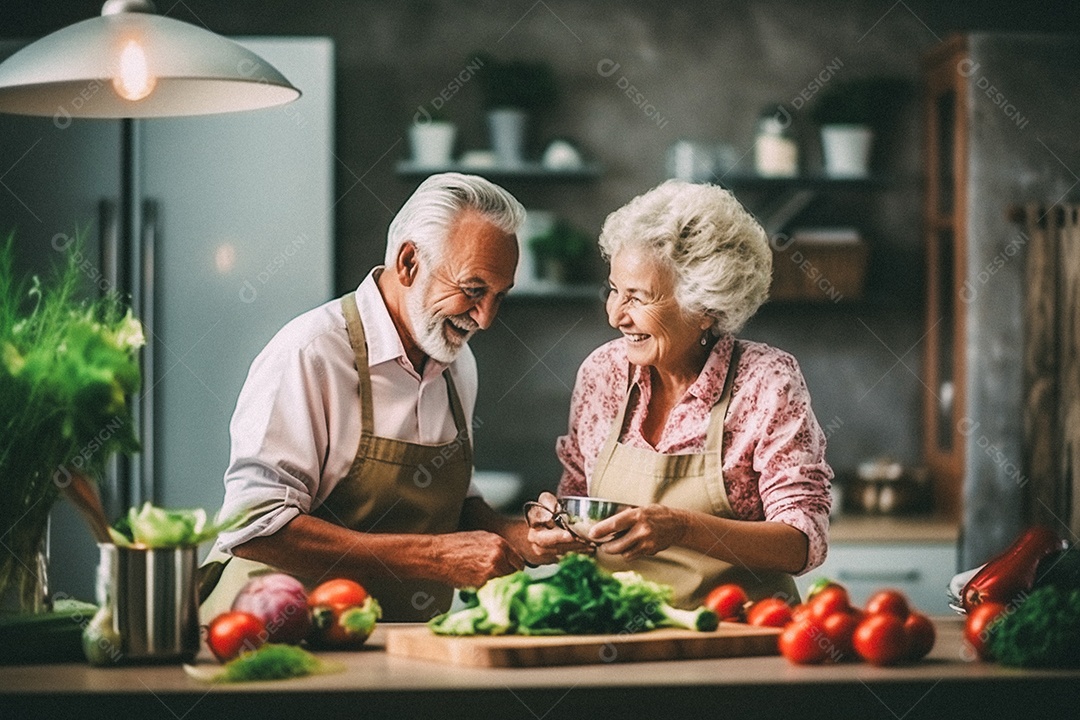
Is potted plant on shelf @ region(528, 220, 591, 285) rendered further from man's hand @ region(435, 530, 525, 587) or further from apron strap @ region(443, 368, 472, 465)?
man's hand @ region(435, 530, 525, 587)

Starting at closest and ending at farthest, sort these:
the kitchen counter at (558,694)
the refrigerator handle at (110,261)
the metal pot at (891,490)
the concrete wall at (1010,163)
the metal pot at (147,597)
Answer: the kitchen counter at (558,694), the metal pot at (147,597), the refrigerator handle at (110,261), the concrete wall at (1010,163), the metal pot at (891,490)

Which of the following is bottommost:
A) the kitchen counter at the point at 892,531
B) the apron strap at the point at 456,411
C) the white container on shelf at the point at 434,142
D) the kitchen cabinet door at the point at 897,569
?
the kitchen cabinet door at the point at 897,569

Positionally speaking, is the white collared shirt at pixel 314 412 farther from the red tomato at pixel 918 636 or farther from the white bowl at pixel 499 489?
the white bowl at pixel 499 489

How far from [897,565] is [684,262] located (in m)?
1.97

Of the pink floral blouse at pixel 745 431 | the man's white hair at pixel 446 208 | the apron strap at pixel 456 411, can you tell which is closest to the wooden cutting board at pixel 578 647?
the pink floral blouse at pixel 745 431

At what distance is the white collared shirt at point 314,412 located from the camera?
2.19 metres

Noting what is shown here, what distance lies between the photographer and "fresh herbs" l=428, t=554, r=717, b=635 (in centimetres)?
185

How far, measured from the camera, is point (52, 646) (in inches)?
70.7

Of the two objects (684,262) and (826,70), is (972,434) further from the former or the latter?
(684,262)

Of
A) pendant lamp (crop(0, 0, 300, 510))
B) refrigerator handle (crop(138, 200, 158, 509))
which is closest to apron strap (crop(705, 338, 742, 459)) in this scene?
pendant lamp (crop(0, 0, 300, 510))

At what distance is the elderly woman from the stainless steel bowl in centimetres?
11

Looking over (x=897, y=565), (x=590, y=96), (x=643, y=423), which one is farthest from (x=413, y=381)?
(x=590, y=96)

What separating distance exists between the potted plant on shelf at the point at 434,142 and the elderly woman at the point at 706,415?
1.97 meters

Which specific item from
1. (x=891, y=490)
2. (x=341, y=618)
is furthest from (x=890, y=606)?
(x=891, y=490)
